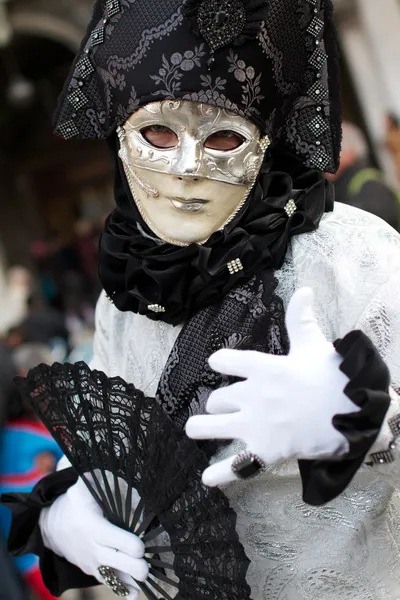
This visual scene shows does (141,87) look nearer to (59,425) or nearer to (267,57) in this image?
(267,57)

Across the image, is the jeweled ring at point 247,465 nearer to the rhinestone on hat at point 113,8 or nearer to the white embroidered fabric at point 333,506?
the white embroidered fabric at point 333,506

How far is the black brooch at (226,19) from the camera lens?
1536mm

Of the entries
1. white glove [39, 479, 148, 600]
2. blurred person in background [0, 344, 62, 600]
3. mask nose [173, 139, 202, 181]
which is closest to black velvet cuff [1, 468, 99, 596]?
white glove [39, 479, 148, 600]

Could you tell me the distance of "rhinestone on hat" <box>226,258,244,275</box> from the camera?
1593mm

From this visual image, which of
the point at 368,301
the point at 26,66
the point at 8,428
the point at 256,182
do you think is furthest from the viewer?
the point at 26,66

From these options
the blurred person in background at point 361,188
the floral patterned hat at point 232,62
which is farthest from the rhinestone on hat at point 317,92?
the blurred person in background at point 361,188

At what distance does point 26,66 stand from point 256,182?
43.0 feet

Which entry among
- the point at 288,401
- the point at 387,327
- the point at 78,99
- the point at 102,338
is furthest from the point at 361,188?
the point at 288,401

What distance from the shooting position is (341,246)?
1.59 m

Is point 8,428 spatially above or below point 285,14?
below

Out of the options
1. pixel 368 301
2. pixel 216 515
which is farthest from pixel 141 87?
pixel 216 515

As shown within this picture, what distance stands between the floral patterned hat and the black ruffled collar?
0.27 ft

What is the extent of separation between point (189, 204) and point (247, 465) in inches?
22.6

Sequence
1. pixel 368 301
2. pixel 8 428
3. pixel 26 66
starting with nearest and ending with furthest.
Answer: pixel 368 301, pixel 8 428, pixel 26 66
